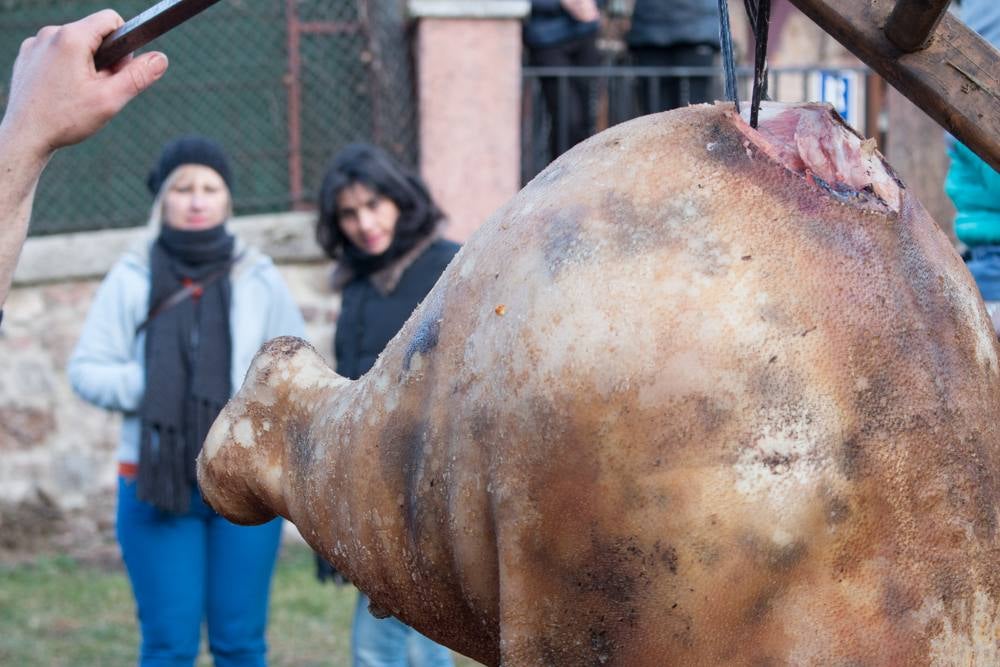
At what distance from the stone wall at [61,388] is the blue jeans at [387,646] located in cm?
324

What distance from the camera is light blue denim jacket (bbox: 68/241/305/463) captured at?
15.2 ft

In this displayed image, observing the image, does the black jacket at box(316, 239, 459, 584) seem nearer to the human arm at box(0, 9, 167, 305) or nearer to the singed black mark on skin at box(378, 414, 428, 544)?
the human arm at box(0, 9, 167, 305)

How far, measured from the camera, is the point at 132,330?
187 inches

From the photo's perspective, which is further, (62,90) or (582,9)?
(582,9)

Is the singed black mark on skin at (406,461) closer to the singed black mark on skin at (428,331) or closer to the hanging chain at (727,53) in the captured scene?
the singed black mark on skin at (428,331)

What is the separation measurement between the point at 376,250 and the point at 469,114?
2644 mm

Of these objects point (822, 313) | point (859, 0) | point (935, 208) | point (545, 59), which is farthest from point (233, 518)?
point (545, 59)

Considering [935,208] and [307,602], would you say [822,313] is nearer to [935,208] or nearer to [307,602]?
[935,208]

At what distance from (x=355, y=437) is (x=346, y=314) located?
117 inches

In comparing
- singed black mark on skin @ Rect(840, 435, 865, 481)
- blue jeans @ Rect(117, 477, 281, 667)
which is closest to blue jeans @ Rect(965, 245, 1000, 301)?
singed black mark on skin @ Rect(840, 435, 865, 481)

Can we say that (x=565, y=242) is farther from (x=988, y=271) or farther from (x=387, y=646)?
(x=387, y=646)

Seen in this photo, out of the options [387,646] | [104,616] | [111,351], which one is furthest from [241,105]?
→ [387,646]

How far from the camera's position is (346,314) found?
481 cm

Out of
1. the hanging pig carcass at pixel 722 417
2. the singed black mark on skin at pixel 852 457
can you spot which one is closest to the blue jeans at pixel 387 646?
the hanging pig carcass at pixel 722 417
